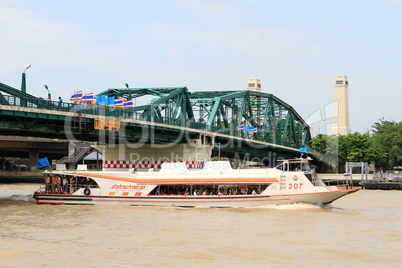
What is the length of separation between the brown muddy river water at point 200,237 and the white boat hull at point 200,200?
0.56 m

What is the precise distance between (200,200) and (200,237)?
1027cm

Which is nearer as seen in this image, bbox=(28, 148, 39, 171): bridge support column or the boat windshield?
the boat windshield

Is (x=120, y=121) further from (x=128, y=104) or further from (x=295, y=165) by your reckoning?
(x=295, y=165)

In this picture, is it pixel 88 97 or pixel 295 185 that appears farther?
pixel 88 97

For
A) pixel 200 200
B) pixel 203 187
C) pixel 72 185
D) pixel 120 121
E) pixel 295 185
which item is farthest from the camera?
pixel 120 121

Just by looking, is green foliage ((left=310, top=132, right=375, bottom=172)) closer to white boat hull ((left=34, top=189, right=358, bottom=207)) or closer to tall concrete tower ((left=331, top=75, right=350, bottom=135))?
tall concrete tower ((left=331, top=75, right=350, bottom=135))

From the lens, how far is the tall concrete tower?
15850 cm

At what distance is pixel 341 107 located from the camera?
16362 centimetres

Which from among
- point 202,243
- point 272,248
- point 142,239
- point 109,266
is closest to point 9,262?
point 109,266

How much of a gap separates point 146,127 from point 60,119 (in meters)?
11.1

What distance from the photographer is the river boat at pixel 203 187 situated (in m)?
30.2

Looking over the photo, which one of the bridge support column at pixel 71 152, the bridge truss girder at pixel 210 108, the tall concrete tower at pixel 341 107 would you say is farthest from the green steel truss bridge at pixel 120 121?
the tall concrete tower at pixel 341 107

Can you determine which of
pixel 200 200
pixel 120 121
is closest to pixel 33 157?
pixel 120 121

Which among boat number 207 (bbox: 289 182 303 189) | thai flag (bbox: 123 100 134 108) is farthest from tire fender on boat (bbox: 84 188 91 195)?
thai flag (bbox: 123 100 134 108)
